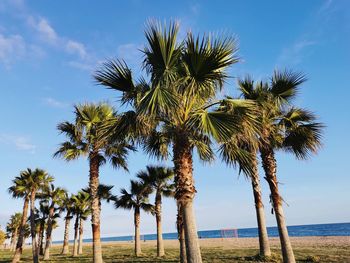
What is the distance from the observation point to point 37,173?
27.1 meters

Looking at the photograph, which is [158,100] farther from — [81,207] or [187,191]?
[81,207]

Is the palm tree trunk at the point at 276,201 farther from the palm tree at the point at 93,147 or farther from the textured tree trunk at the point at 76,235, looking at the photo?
the textured tree trunk at the point at 76,235

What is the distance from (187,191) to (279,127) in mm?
7720

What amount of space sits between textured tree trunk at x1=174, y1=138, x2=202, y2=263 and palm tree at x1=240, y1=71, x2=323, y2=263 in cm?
529

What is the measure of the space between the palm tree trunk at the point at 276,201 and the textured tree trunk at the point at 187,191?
597 cm

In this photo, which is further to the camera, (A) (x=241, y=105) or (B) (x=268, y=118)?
(B) (x=268, y=118)

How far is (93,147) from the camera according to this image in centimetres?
1656

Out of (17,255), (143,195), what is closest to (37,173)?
(17,255)

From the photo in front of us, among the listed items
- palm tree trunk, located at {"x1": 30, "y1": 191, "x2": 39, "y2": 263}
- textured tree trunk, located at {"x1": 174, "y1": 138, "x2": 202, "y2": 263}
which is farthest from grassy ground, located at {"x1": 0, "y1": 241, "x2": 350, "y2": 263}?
textured tree trunk, located at {"x1": 174, "y1": 138, "x2": 202, "y2": 263}

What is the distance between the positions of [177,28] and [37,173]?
24.2 meters

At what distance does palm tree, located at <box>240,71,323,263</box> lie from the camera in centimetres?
1267

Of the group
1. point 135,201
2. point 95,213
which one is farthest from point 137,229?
point 95,213

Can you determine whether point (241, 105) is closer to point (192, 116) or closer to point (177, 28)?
point (192, 116)

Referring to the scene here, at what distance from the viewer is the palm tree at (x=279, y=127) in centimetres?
1267
